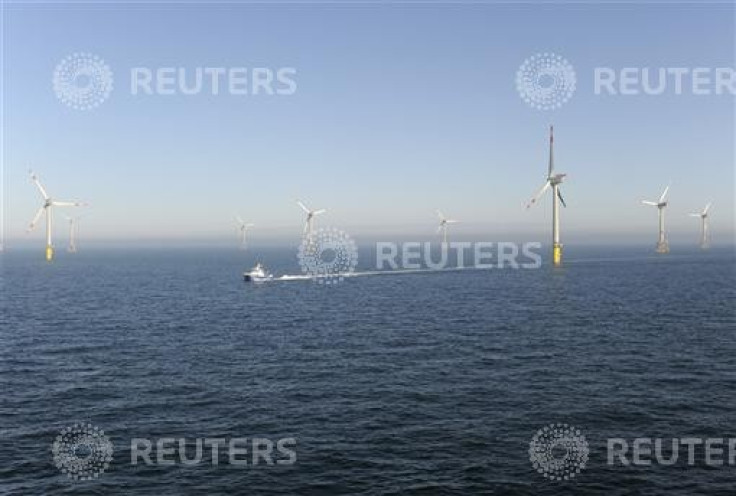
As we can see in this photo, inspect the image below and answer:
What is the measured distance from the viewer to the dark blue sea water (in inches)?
2005

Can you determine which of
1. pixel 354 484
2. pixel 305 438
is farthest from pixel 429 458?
pixel 305 438

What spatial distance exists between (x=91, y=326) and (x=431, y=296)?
311ft

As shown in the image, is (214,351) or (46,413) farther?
(214,351)

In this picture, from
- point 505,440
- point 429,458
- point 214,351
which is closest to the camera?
point 429,458

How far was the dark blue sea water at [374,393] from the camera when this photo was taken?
2005 inches

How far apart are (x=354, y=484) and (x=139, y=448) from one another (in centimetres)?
2097

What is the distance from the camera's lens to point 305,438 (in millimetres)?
59312

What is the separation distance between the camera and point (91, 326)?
12562cm

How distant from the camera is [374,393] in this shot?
73.8m

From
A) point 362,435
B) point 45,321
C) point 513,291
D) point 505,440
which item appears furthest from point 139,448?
point 513,291

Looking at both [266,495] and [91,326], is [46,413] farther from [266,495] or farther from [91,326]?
[91,326]

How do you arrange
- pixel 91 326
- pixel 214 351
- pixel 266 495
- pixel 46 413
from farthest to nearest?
1. pixel 91 326
2. pixel 214 351
3. pixel 46 413
4. pixel 266 495

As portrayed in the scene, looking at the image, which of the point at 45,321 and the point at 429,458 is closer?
the point at 429,458

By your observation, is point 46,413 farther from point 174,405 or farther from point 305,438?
point 305,438
